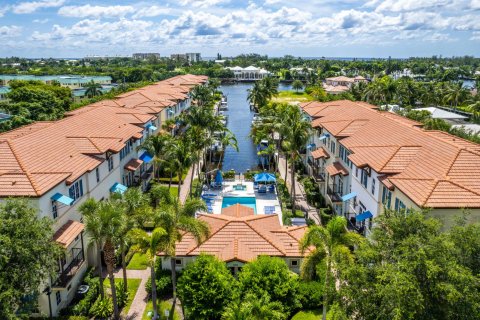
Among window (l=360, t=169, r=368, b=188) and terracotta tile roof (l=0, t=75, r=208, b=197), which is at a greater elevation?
terracotta tile roof (l=0, t=75, r=208, b=197)

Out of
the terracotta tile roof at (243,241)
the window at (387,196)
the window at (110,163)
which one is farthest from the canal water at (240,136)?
the window at (387,196)

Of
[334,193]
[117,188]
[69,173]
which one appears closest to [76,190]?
[69,173]

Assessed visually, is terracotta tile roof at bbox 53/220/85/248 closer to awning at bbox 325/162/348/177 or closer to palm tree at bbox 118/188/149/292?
palm tree at bbox 118/188/149/292

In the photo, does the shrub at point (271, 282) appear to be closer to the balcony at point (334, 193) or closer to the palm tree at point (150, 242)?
the palm tree at point (150, 242)

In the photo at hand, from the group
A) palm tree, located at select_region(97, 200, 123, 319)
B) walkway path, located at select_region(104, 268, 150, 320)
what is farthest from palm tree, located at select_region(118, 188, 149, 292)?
walkway path, located at select_region(104, 268, 150, 320)

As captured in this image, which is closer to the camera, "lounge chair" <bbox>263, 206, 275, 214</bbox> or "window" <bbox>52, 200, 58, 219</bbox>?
"window" <bbox>52, 200, 58, 219</bbox>

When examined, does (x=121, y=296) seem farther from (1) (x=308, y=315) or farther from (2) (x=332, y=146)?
(2) (x=332, y=146)

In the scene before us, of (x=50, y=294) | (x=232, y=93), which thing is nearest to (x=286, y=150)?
(x=50, y=294)
